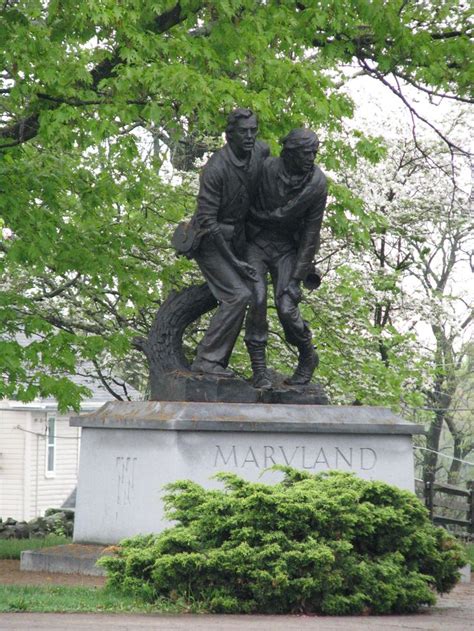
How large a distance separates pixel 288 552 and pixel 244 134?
437cm

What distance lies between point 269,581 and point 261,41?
647cm

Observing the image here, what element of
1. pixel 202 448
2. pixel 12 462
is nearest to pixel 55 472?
pixel 12 462

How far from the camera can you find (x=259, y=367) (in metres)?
11.2

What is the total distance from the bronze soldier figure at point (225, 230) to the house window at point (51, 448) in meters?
28.3

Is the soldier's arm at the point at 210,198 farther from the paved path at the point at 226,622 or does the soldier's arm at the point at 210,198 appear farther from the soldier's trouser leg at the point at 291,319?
the paved path at the point at 226,622

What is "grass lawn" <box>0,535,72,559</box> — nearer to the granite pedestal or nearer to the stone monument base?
the granite pedestal

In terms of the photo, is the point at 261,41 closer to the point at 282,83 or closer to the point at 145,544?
the point at 282,83

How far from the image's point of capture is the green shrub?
24.6ft

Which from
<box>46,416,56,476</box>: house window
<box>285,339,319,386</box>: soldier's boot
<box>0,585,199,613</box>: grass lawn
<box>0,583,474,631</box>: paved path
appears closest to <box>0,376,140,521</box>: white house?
<box>46,416,56,476</box>: house window

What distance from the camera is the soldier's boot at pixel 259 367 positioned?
11.1m

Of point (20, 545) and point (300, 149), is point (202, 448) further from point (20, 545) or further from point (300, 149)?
point (20, 545)

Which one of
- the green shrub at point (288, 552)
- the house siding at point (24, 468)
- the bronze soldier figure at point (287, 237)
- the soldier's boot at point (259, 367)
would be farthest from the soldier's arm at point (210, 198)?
the house siding at point (24, 468)

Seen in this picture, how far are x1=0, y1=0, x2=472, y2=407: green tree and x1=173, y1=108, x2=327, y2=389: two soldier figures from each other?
1163 mm

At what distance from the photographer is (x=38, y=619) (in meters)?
6.70
